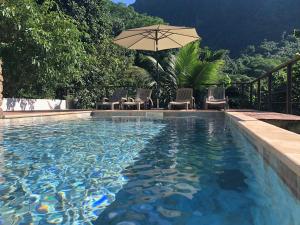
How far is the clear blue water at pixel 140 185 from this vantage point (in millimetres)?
2520

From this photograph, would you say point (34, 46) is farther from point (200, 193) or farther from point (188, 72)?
point (200, 193)

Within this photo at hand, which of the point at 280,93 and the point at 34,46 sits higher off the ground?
the point at 34,46

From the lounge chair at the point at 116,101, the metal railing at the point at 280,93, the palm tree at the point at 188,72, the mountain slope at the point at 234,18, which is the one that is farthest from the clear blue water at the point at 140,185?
the mountain slope at the point at 234,18

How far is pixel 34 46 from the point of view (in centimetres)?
1237

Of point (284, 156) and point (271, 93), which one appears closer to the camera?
point (284, 156)

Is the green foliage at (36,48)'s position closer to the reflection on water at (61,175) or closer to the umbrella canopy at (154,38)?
the umbrella canopy at (154,38)

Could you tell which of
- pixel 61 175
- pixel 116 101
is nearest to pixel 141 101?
pixel 116 101

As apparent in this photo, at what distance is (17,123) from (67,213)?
697 centimetres

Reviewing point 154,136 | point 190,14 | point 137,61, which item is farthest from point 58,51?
point 190,14

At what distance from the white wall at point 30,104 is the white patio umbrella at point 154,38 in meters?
3.69

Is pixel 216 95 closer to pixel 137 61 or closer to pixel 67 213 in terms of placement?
pixel 67 213

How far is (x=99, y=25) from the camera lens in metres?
22.1

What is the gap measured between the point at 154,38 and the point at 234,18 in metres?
69.9

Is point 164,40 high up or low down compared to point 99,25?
down
